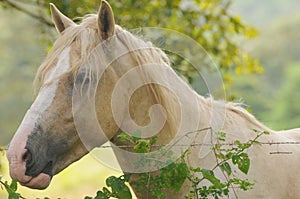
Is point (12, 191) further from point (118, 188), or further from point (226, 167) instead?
point (226, 167)

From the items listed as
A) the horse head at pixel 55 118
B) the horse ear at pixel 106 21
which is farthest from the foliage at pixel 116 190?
the horse ear at pixel 106 21

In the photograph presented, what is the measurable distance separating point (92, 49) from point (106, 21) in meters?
0.15

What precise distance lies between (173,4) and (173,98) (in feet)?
13.3

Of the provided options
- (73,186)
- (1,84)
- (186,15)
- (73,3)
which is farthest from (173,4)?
(1,84)

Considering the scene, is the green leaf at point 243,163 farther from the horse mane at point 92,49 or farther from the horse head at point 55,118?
the horse head at point 55,118

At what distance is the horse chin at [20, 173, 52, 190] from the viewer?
2.81m

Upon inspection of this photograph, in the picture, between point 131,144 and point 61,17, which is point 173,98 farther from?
point 61,17

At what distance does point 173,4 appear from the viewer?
7.03m

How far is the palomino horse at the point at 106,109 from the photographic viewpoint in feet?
9.25

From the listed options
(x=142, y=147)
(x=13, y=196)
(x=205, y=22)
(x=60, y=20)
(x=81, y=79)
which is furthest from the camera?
(x=205, y=22)

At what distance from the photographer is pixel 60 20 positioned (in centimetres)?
326

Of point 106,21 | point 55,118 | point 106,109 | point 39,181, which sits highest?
point 106,21

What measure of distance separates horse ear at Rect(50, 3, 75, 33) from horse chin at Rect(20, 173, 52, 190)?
81 cm

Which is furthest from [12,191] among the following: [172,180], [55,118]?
[172,180]
